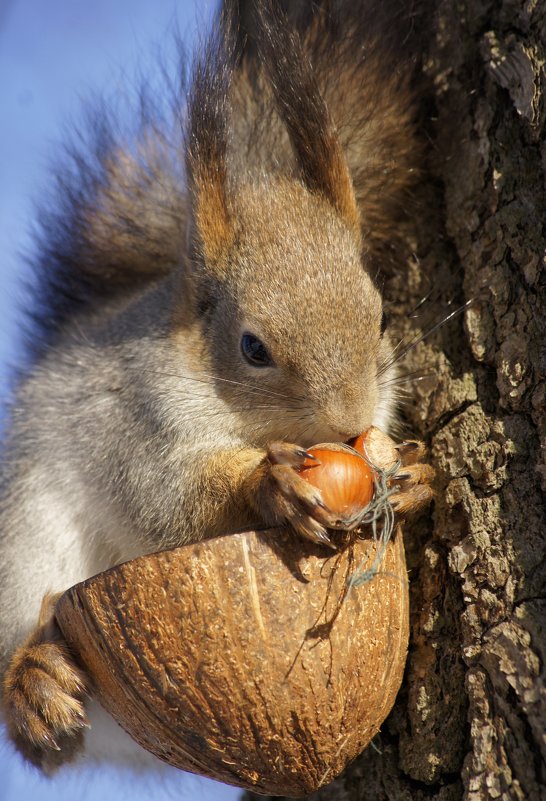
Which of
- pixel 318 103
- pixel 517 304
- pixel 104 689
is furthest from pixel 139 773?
pixel 318 103

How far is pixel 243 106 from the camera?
184cm

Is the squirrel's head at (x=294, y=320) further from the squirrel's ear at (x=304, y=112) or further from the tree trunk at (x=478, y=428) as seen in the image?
the tree trunk at (x=478, y=428)

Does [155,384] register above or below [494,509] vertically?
above

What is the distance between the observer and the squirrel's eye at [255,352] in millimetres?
1515

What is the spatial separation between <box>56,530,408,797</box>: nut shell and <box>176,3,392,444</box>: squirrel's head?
1.00 feet

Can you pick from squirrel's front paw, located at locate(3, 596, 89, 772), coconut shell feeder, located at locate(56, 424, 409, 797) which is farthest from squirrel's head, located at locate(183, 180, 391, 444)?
squirrel's front paw, located at locate(3, 596, 89, 772)

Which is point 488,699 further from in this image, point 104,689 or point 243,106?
point 243,106

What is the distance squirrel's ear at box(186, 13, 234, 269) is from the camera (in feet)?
5.11

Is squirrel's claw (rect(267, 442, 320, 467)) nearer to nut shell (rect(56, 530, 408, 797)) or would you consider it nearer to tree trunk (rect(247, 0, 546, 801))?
nut shell (rect(56, 530, 408, 797))

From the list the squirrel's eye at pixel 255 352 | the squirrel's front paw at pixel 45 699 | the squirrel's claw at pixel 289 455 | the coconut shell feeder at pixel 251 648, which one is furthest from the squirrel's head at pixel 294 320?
the squirrel's front paw at pixel 45 699

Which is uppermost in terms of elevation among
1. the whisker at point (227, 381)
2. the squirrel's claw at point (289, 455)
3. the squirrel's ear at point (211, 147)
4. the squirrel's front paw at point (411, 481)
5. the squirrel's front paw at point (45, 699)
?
the squirrel's ear at point (211, 147)

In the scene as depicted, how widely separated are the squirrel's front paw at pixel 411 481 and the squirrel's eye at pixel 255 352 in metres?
0.30

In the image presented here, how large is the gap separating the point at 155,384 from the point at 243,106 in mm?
668

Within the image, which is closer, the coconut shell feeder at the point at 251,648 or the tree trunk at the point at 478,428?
the coconut shell feeder at the point at 251,648
